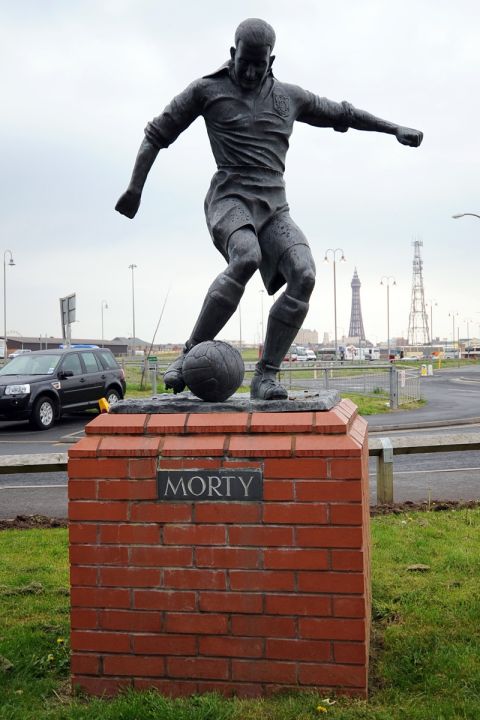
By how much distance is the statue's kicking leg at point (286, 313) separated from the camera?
12.5 ft

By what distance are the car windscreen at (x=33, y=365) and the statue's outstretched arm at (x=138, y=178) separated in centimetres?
1135

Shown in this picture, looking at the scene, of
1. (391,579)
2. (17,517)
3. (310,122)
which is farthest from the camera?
(17,517)

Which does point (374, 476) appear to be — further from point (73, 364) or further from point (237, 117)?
point (73, 364)

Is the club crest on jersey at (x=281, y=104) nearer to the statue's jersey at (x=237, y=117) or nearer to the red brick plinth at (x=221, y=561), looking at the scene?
the statue's jersey at (x=237, y=117)

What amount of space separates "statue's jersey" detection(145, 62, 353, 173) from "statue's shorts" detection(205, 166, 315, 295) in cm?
6

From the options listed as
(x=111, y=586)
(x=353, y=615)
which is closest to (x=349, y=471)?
(x=353, y=615)

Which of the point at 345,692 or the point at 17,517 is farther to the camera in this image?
the point at 17,517

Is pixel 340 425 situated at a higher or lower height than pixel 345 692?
higher

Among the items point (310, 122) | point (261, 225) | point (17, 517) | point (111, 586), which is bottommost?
point (17, 517)

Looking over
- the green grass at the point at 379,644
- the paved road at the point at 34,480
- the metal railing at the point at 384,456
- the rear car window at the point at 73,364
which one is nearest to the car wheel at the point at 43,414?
the paved road at the point at 34,480

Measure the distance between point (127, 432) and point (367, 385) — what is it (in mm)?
17343

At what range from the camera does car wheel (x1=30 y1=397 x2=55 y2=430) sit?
48.0ft

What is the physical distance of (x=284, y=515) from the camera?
3.20 meters

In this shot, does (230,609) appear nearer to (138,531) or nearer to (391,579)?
(138,531)
